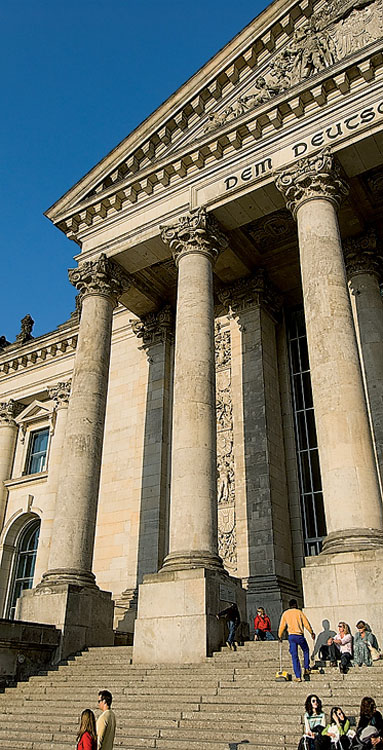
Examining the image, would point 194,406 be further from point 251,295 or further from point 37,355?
point 37,355

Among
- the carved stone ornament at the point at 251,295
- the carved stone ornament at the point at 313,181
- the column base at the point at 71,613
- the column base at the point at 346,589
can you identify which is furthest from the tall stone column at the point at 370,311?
the column base at the point at 71,613

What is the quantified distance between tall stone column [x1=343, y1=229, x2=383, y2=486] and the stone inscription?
14.6 ft

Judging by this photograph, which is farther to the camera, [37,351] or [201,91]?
[37,351]

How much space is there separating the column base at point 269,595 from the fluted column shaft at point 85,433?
4779mm

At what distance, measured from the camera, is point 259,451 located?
66.3 ft

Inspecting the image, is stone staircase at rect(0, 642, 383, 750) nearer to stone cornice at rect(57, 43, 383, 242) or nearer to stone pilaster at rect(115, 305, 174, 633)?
stone pilaster at rect(115, 305, 174, 633)

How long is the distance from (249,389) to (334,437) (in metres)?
7.74

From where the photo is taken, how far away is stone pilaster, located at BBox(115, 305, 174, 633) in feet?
67.6

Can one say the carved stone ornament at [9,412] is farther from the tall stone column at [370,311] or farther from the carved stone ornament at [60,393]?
the tall stone column at [370,311]

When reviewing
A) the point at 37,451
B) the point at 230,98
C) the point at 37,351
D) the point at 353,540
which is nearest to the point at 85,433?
the point at 353,540

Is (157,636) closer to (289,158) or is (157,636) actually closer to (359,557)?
(359,557)

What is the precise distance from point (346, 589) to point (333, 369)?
5.02 metres

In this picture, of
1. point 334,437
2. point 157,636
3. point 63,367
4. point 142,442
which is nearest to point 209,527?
point 157,636

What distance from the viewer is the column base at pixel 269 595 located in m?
17.5
